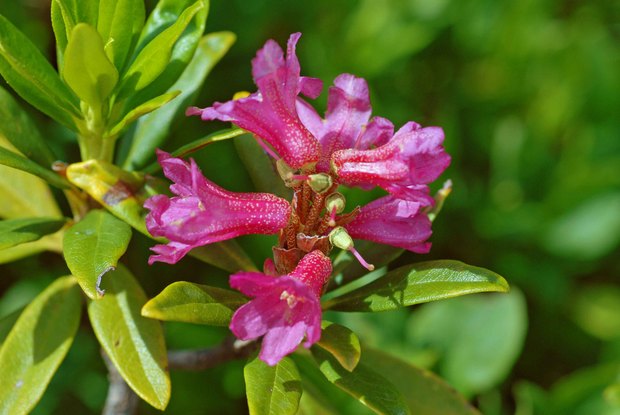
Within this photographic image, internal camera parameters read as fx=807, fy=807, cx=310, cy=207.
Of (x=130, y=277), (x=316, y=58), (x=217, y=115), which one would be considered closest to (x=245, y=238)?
(x=316, y=58)

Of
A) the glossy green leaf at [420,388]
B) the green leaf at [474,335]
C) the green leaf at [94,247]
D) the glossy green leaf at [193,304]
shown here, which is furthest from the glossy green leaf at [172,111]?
the green leaf at [474,335]

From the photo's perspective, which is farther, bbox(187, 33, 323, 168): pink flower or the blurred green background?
the blurred green background

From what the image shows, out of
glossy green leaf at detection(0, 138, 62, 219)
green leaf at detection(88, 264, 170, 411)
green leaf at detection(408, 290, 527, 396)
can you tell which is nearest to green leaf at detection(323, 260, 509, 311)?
green leaf at detection(88, 264, 170, 411)

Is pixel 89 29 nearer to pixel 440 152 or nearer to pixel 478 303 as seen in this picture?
pixel 440 152

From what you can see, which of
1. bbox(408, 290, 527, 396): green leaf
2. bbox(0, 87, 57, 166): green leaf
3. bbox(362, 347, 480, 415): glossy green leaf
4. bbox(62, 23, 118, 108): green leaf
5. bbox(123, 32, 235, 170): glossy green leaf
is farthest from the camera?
bbox(408, 290, 527, 396): green leaf

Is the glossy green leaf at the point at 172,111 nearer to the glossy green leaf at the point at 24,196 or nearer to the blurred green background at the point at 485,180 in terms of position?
the glossy green leaf at the point at 24,196

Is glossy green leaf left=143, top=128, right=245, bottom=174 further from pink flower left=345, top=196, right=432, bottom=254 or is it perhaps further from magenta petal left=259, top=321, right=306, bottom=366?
magenta petal left=259, top=321, right=306, bottom=366
